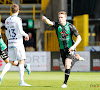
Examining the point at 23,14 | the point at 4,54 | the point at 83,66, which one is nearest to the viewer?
the point at 4,54

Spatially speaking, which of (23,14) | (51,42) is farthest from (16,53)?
(23,14)

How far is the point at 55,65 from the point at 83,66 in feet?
4.37

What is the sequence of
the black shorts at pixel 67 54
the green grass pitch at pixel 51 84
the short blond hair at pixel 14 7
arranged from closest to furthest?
1. the green grass pitch at pixel 51 84
2. the short blond hair at pixel 14 7
3. the black shorts at pixel 67 54

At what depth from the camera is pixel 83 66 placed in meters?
19.8

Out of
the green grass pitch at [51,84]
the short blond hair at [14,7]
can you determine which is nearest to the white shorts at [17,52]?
the green grass pitch at [51,84]

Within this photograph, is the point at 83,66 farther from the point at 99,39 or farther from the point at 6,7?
→ the point at 99,39

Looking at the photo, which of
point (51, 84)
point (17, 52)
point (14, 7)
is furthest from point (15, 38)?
point (51, 84)

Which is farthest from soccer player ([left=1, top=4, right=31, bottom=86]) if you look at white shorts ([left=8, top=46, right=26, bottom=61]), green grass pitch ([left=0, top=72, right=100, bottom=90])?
green grass pitch ([left=0, top=72, right=100, bottom=90])

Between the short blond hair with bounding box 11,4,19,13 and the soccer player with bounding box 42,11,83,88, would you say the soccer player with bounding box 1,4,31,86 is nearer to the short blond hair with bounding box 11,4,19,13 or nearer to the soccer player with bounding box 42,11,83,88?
the short blond hair with bounding box 11,4,19,13

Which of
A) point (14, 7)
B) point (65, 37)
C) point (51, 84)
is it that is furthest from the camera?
point (51, 84)

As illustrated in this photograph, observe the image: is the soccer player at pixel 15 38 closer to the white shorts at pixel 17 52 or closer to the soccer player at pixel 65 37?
the white shorts at pixel 17 52

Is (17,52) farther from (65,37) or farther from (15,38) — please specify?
(65,37)

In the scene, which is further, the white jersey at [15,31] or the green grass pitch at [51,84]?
the white jersey at [15,31]

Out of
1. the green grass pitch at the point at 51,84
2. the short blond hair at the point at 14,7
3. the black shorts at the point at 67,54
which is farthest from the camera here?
the black shorts at the point at 67,54
